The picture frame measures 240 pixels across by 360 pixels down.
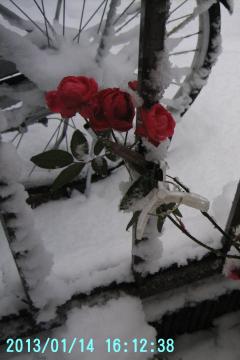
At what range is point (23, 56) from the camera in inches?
34.4

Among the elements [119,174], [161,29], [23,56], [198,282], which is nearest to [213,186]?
[119,174]

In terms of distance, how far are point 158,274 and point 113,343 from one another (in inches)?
8.6

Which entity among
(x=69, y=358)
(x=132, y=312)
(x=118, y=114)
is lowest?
(x=69, y=358)

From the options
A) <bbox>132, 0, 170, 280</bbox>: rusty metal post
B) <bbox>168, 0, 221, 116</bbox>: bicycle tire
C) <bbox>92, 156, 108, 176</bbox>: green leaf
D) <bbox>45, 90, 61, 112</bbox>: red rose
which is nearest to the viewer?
<bbox>132, 0, 170, 280</bbox>: rusty metal post

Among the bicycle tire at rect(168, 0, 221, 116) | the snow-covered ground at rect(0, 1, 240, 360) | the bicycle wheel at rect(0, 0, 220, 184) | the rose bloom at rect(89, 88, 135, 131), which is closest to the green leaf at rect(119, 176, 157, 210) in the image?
the rose bloom at rect(89, 88, 135, 131)

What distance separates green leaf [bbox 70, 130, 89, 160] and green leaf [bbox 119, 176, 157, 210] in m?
0.13

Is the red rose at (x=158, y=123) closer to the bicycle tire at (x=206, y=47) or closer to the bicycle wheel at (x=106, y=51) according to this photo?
the bicycle wheel at (x=106, y=51)

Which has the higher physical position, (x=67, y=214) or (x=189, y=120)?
(x=189, y=120)

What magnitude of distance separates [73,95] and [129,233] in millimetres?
848

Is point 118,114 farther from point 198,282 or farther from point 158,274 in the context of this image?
point 198,282

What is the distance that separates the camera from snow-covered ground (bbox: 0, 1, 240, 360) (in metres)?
0.89

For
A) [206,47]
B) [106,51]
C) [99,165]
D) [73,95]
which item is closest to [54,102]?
[73,95]

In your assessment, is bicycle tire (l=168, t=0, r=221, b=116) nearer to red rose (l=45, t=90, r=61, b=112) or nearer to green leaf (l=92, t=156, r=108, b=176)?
green leaf (l=92, t=156, r=108, b=176)

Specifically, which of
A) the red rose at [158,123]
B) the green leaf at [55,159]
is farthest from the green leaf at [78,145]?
the red rose at [158,123]
